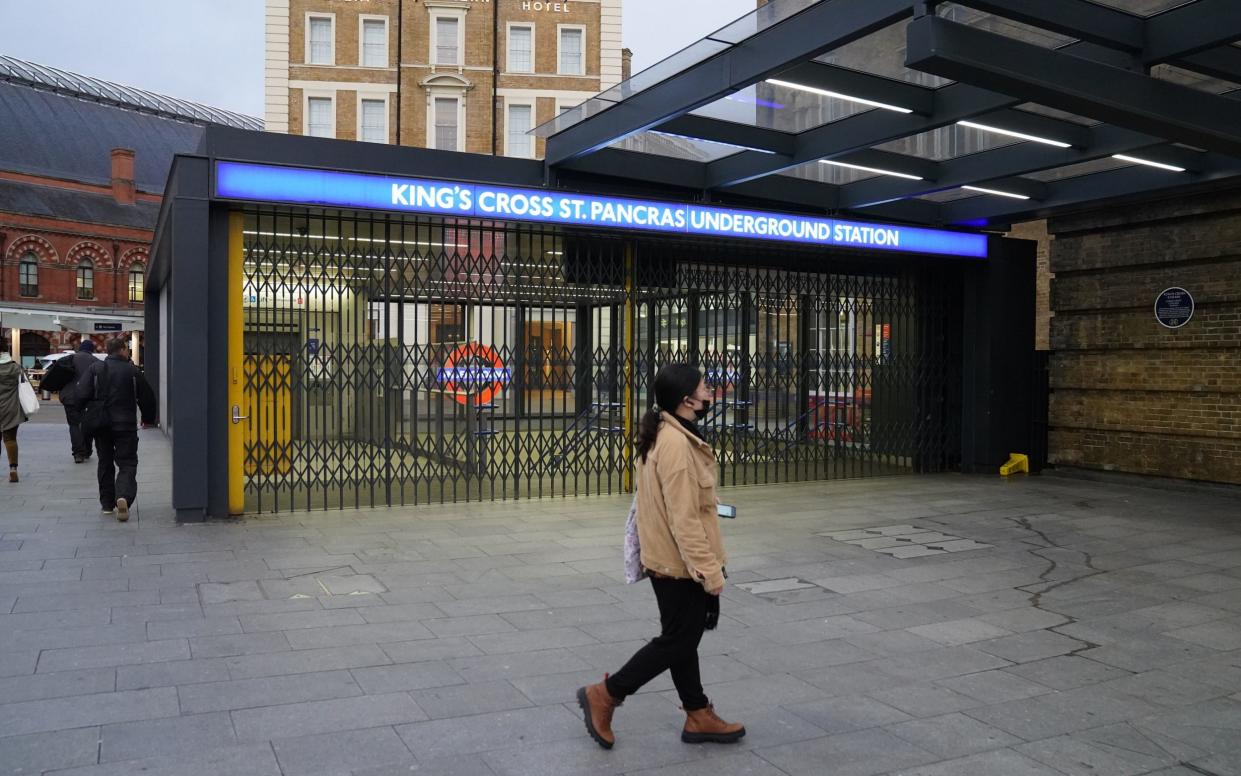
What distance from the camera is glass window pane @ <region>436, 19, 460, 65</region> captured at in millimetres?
40062

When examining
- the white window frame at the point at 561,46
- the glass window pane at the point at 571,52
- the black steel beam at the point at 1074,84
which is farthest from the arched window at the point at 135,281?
the black steel beam at the point at 1074,84

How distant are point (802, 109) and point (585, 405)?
15.6 ft

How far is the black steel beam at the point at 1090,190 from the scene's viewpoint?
440 inches

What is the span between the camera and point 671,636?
4102 mm

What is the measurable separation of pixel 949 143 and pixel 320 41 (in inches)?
1344

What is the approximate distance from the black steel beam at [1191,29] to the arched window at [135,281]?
182 feet

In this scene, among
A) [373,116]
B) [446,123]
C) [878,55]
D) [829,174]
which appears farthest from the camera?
[446,123]

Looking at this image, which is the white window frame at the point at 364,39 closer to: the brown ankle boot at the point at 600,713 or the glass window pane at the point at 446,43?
the glass window pane at the point at 446,43

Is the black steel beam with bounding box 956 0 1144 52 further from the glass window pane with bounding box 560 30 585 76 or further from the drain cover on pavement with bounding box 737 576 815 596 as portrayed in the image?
the glass window pane with bounding box 560 30 585 76

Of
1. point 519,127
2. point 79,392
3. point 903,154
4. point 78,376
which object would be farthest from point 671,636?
point 519,127

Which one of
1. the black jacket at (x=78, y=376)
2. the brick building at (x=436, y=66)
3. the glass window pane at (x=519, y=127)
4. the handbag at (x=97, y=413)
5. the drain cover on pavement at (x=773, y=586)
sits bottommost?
the drain cover on pavement at (x=773, y=586)

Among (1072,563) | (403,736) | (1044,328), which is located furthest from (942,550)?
(1044,328)

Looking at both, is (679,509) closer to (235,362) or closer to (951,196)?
(235,362)

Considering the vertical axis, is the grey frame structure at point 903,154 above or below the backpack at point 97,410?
above
